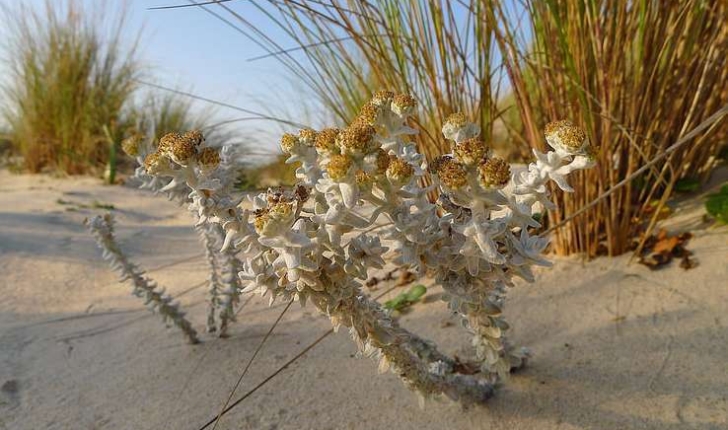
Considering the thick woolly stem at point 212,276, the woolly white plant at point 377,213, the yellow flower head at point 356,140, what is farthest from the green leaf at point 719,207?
the thick woolly stem at point 212,276

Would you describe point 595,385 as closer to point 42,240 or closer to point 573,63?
point 573,63

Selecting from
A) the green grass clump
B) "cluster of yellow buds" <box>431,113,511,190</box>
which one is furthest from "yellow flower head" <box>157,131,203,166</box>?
the green grass clump

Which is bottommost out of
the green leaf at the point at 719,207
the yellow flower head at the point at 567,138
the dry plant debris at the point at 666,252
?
the dry plant debris at the point at 666,252

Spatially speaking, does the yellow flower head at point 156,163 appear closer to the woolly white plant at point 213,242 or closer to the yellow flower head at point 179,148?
the yellow flower head at point 179,148

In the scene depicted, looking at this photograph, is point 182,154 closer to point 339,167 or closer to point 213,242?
point 339,167

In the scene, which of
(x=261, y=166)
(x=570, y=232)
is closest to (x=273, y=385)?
(x=570, y=232)

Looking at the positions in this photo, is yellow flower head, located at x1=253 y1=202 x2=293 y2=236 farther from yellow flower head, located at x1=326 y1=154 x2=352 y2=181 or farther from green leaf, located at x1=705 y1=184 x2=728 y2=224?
green leaf, located at x1=705 y1=184 x2=728 y2=224
